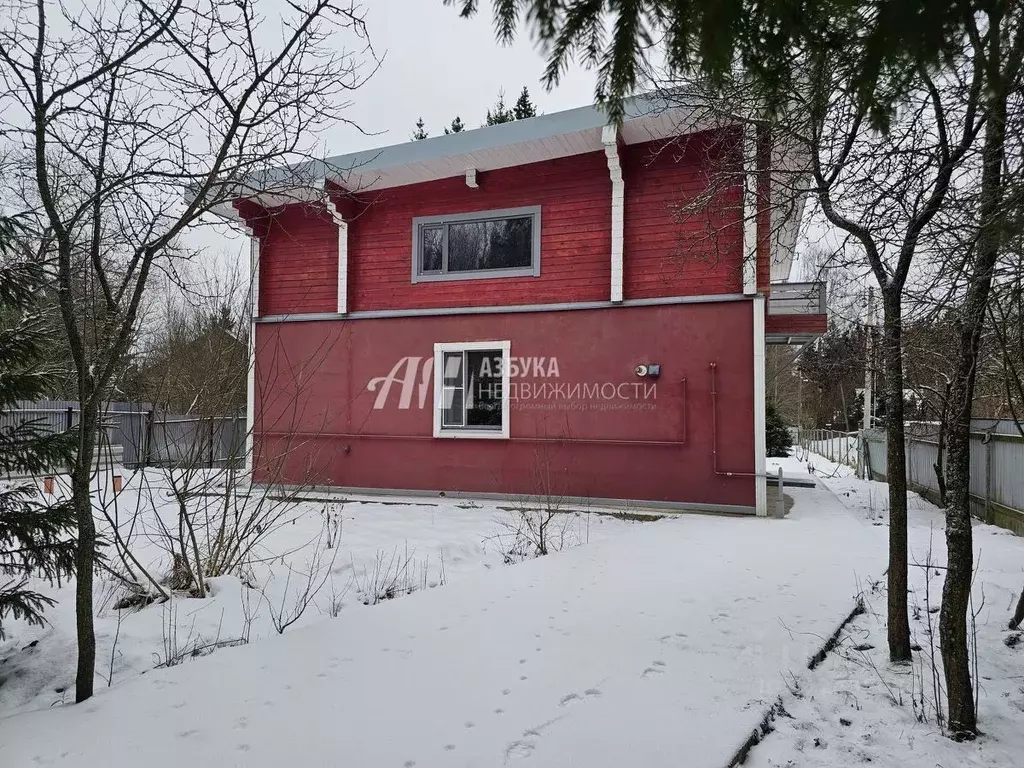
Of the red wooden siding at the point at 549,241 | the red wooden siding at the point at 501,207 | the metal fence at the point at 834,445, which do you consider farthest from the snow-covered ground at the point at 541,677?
the metal fence at the point at 834,445

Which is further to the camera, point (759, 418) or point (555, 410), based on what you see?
point (555, 410)

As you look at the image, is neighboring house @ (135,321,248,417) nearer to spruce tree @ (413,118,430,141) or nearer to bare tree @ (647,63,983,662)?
bare tree @ (647,63,983,662)

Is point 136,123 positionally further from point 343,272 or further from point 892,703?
point 343,272

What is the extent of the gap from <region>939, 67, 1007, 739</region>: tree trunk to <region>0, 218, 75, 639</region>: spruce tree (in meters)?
4.13

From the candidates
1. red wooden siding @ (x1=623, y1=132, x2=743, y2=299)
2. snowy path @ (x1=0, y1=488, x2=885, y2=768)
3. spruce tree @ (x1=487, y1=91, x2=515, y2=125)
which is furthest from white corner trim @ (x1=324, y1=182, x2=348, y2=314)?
spruce tree @ (x1=487, y1=91, x2=515, y2=125)

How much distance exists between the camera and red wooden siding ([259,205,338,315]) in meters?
10.6

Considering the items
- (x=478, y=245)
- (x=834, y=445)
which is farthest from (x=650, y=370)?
(x=834, y=445)

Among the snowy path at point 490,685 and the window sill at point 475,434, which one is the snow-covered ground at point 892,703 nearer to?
the snowy path at point 490,685

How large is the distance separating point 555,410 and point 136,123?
6886 mm

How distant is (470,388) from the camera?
390 inches

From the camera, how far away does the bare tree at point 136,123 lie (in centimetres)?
289

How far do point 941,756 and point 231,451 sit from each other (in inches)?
180

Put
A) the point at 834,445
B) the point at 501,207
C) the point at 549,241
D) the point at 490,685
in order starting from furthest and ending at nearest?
the point at 834,445 → the point at 501,207 → the point at 549,241 → the point at 490,685

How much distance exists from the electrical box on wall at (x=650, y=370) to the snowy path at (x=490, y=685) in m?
4.11
